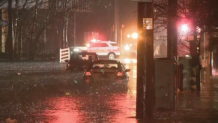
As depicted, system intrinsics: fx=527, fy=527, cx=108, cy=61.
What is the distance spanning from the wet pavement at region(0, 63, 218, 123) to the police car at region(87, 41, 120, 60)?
1204 inches

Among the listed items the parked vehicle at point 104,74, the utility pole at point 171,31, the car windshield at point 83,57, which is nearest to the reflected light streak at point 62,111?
the utility pole at point 171,31

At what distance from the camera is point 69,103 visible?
1555 cm

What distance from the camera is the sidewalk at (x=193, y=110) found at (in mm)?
12188

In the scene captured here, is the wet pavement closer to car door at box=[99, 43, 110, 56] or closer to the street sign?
the street sign

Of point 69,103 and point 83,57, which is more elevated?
point 83,57

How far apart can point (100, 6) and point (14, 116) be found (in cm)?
6447

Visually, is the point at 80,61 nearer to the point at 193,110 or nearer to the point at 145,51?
the point at 193,110

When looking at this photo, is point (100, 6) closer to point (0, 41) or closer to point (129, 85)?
point (0, 41)

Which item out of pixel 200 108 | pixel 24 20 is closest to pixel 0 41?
pixel 24 20

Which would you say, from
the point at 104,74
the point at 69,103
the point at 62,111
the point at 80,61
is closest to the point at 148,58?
the point at 62,111

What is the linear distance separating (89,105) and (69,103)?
783 millimetres

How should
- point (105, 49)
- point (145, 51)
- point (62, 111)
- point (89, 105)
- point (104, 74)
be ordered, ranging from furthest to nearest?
point (105, 49), point (104, 74), point (89, 105), point (62, 111), point (145, 51)

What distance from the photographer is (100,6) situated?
76500 mm

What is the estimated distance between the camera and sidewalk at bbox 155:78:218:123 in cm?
1219
